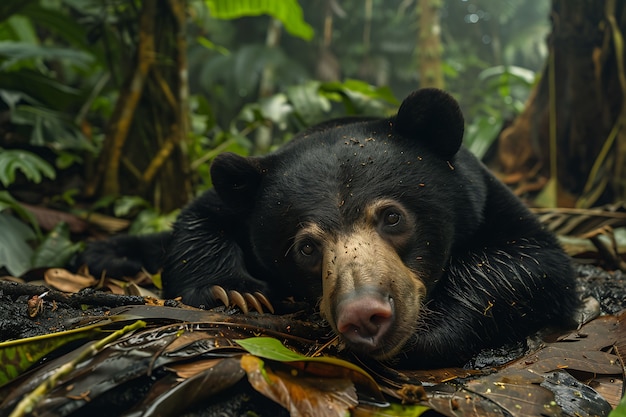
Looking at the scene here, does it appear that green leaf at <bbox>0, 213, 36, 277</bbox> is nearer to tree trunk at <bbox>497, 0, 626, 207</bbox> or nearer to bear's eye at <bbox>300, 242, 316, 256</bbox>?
bear's eye at <bbox>300, 242, 316, 256</bbox>

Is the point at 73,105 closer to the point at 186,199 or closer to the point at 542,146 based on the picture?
the point at 186,199

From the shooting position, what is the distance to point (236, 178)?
2900 millimetres

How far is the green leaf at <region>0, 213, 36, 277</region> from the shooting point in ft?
11.4

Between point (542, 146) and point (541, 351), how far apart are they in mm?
4654

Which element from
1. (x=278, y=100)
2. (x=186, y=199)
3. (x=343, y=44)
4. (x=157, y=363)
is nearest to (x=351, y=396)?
(x=157, y=363)

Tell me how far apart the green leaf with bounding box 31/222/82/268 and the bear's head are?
1.45 metres

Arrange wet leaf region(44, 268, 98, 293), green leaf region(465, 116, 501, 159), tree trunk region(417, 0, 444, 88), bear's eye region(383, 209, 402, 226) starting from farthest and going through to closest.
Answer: tree trunk region(417, 0, 444, 88) < green leaf region(465, 116, 501, 159) < wet leaf region(44, 268, 98, 293) < bear's eye region(383, 209, 402, 226)

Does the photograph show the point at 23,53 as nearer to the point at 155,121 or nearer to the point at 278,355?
the point at 155,121

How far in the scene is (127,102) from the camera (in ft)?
15.7

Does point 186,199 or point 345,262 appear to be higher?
point 345,262

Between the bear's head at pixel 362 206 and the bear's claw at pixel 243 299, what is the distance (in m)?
0.17

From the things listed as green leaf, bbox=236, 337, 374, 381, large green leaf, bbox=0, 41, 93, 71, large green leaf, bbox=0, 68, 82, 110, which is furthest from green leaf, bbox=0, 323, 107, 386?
large green leaf, bbox=0, 68, 82, 110

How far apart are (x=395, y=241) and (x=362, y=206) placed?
0.20 metres

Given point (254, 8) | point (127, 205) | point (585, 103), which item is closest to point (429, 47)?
point (254, 8)
